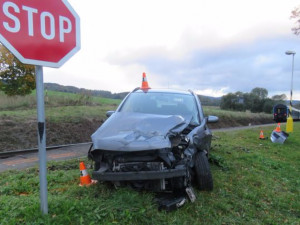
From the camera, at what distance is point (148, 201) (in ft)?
10.0

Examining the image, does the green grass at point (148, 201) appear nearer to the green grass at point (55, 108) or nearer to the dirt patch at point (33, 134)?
the dirt patch at point (33, 134)

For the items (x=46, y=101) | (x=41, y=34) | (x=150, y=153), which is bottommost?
(x=150, y=153)

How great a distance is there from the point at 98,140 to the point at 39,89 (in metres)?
1.12

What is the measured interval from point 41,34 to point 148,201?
2.26 m

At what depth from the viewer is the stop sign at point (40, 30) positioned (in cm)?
201

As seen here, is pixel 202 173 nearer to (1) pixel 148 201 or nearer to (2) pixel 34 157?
(1) pixel 148 201

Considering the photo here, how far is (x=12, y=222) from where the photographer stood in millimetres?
2416

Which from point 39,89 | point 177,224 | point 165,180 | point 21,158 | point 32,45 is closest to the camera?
point 32,45

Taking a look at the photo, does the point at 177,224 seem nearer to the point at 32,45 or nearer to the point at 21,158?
the point at 32,45

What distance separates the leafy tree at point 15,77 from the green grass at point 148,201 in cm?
721

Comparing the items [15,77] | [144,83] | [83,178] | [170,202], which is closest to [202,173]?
[170,202]

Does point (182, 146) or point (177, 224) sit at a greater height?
point (182, 146)

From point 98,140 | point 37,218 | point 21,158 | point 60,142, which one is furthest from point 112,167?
point 60,142

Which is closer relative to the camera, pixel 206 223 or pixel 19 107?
pixel 206 223
